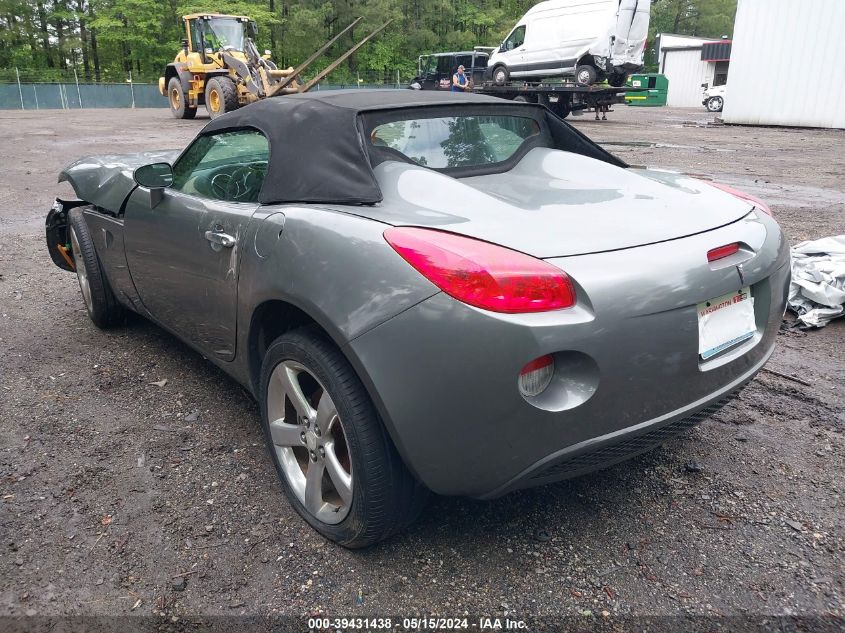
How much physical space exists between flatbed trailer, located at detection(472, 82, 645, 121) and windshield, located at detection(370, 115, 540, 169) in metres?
20.2

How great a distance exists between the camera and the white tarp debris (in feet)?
13.2

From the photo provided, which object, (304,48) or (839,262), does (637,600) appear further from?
(304,48)

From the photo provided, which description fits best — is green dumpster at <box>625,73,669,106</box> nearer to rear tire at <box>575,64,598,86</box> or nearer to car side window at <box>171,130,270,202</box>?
rear tire at <box>575,64,598,86</box>

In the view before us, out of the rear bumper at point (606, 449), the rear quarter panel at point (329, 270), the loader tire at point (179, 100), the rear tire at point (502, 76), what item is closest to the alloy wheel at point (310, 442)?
the rear quarter panel at point (329, 270)

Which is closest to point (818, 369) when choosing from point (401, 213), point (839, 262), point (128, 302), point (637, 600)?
point (839, 262)

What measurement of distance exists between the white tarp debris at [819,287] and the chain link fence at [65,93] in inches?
1369

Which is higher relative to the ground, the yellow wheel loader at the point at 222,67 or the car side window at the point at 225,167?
the yellow wheel loader at the point at 222,67

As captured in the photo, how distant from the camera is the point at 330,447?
2.14 m

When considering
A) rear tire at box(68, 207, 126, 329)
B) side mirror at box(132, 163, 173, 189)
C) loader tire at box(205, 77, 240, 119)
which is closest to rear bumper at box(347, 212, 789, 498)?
side mirror at box(132, 163, 173, 189)

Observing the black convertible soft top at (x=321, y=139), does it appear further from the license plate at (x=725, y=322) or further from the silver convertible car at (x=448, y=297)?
the license plate at (x=725, y=322)

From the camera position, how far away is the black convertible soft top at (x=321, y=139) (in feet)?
7.31

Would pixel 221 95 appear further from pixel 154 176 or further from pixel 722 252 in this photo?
pixel 722 252

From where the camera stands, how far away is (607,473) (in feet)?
8.41

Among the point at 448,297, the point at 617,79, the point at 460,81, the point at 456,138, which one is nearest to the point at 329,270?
the point at 448,297
